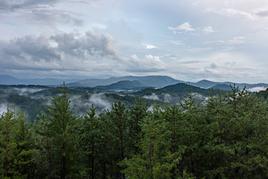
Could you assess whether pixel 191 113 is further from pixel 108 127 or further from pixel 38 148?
pixel 38 148

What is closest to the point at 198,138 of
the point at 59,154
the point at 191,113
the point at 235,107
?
the point at 191,113

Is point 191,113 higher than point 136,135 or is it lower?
higher

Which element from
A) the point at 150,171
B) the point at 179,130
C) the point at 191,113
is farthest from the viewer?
the point at 191,113

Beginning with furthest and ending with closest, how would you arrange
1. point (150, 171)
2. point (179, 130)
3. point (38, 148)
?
point (38, 148) < point (179, 130) < point (150, 171)

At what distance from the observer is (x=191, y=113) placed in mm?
43156

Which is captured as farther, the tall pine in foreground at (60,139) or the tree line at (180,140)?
the tall pine in foreground at (60,139)

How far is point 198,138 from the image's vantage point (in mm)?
41781

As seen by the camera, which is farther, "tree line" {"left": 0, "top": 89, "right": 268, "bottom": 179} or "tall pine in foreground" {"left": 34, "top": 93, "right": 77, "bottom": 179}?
"tall pine in foreground" {"left": 34, "top": 93, "right": 77, "bottom": 179}

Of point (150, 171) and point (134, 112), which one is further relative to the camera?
point (134, 112)

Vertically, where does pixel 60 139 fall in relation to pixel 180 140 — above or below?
below

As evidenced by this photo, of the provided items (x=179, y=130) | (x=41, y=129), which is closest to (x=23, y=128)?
(x=41, y=129)

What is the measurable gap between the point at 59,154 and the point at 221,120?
58.3ft

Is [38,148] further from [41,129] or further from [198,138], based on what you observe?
[198,138]

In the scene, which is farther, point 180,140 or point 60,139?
point 60,139
